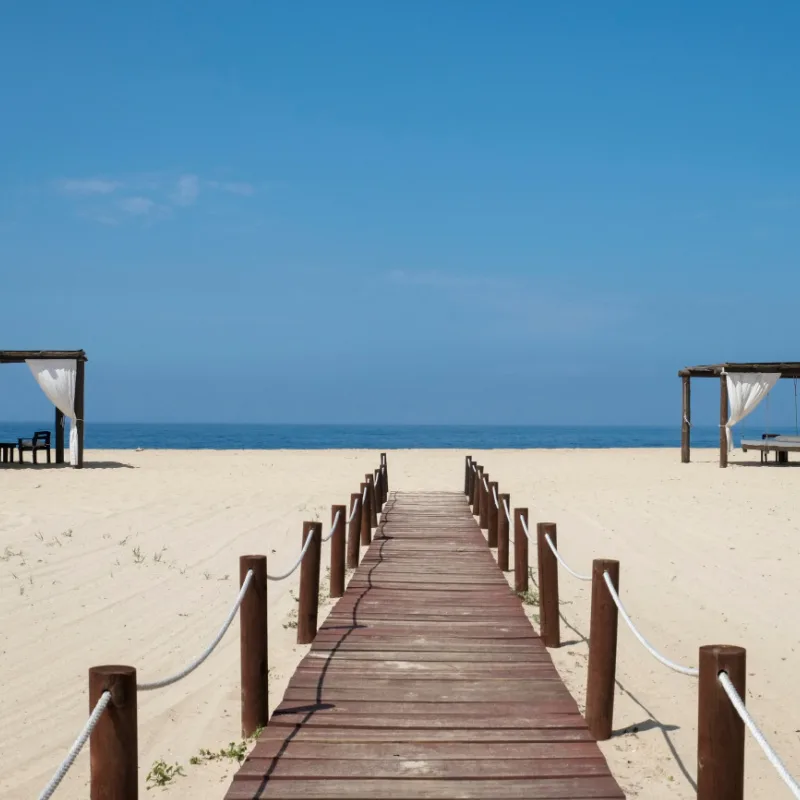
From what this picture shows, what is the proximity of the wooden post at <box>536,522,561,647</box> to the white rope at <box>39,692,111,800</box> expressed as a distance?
4317 millimetres

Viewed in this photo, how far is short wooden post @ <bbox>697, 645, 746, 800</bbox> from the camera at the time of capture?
Result: 309cm

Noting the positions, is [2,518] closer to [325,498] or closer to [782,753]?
[325,498]

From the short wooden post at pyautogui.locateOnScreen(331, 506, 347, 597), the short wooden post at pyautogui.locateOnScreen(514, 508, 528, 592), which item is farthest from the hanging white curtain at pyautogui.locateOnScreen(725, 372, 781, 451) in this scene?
the short wooden post at pyautogui.locateOnScreen(331, 506, 347, 597)

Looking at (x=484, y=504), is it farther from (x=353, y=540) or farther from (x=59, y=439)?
(x=59, y=439)

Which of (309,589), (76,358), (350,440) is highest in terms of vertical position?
(76,358)

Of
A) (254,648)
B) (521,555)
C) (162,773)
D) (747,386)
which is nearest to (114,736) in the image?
(162,773)

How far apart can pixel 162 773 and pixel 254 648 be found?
797mm

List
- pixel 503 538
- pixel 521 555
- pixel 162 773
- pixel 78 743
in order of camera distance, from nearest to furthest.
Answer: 1. pixel 78 743
2. pixel 162 773
3. pixel 521 555
4. pixel 503 538

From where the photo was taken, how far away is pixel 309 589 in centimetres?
669

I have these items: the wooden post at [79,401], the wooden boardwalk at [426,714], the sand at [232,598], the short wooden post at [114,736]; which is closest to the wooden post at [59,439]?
the wooden post at [79,401]

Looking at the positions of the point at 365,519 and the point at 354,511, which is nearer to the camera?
the point at 354,511

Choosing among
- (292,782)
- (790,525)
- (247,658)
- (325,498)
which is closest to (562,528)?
(790,525)

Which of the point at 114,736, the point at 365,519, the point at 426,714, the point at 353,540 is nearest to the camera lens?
the point at 114,736

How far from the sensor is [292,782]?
12.5ft
